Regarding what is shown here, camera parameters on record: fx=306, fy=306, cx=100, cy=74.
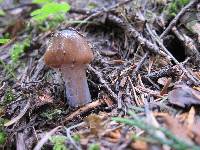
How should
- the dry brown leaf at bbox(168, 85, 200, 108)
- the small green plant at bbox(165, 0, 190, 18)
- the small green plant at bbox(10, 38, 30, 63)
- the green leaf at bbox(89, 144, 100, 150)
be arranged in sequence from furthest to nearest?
the small green plant at bbox(10, 38, 30, 63)
the small green plant at bbox(165, 0, 190, 18)
the dry brown leaf at bbox(168, 85, 200, 108)
the green leaf at bbox(89, 144, 100, 150)

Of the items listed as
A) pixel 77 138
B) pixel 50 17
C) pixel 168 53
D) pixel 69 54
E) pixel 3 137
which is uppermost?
pixel 50 17

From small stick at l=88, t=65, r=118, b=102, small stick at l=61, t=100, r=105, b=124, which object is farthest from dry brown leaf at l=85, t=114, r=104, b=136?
small stick at l=88, t=65, r=118, b=102

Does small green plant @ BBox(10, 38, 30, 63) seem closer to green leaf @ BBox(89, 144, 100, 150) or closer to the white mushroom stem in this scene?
the white mushroom stem

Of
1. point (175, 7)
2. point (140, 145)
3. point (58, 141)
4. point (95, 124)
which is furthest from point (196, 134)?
point (175, 7)

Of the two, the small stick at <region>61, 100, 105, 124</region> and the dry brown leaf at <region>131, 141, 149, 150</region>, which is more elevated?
the dry brown leaf at <region>131, 141, 149, 150</region>

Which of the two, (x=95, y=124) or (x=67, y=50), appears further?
(x=67, y=50)

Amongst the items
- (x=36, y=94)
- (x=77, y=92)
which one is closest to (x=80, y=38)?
(x=77, y=92)

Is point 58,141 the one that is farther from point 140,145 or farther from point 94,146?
point 140,145
